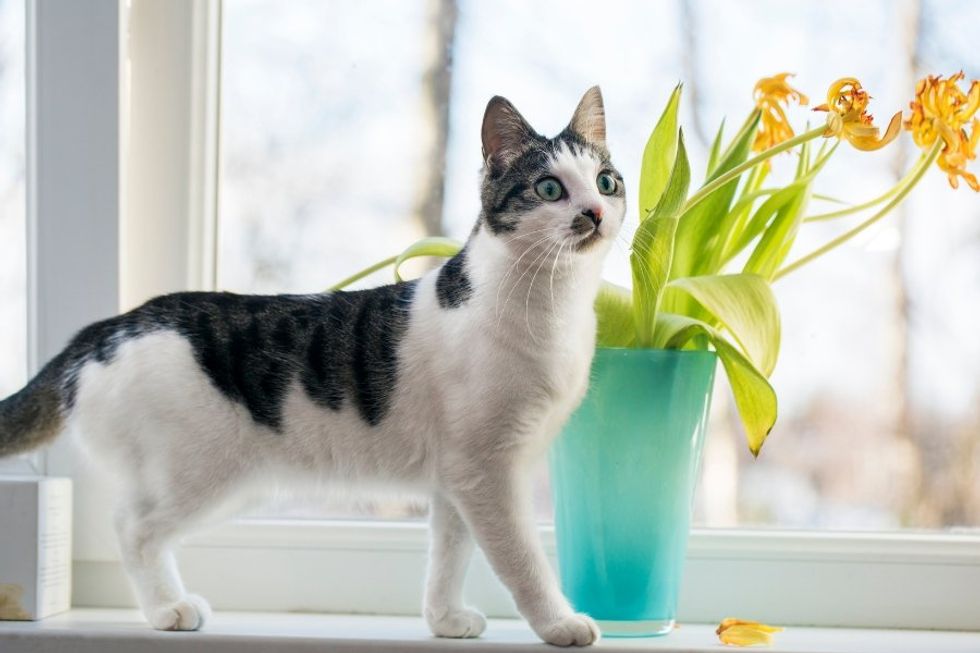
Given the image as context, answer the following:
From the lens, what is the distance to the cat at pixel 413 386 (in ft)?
3.42

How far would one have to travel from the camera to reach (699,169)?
1.42 metres

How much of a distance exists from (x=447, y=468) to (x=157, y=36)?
2.46 feet

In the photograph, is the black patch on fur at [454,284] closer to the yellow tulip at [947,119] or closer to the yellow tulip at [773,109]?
the yellow tulip at [773,109]

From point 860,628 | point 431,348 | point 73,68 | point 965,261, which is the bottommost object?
point 860,628

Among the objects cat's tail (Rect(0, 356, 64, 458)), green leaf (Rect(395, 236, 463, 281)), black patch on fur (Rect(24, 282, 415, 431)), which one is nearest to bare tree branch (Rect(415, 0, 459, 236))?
green leaf (Rect(395, 236, 463, 281))

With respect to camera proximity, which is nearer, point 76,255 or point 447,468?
point 447,468

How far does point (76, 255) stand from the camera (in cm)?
135

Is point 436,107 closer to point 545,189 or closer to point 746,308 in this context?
point 545,189

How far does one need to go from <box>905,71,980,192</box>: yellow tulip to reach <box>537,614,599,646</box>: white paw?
629 millimetres

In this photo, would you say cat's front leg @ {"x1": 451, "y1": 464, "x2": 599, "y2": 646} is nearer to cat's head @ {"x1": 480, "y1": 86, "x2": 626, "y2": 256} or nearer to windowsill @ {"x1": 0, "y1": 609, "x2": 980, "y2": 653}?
windowsill @ {"x1": 0, "y1": 609, "x2": 980, "y2": 653}

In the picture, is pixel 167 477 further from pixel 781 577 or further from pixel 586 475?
pixel 781 577

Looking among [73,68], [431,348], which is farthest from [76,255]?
[431,348]

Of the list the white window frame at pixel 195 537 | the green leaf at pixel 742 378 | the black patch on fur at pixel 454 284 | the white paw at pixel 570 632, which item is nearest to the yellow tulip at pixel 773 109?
the green leaf at pixel 742 378

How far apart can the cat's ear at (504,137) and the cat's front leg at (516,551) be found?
32 cm
